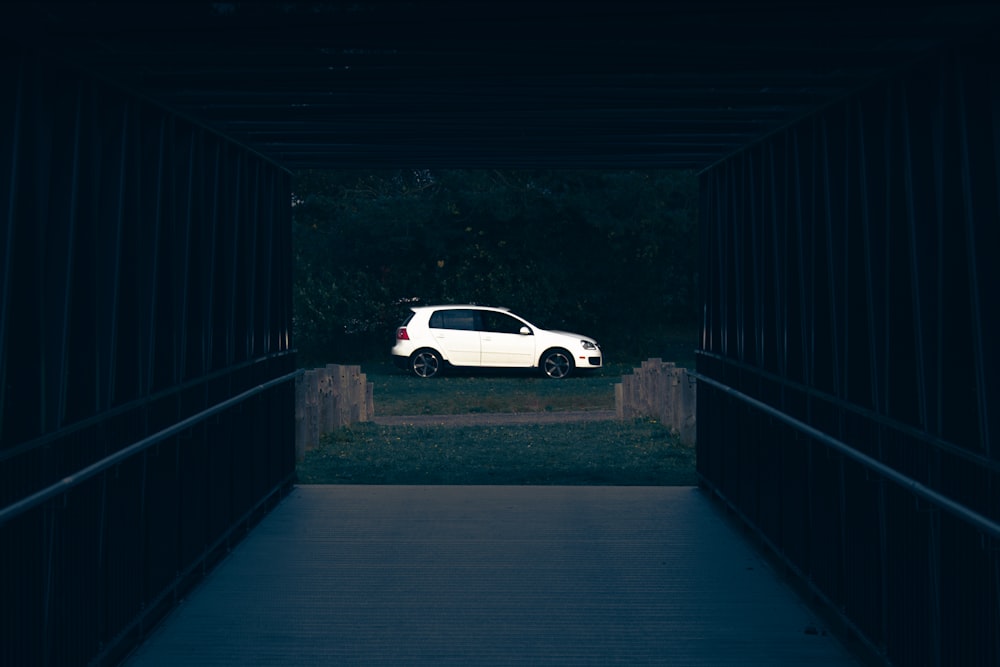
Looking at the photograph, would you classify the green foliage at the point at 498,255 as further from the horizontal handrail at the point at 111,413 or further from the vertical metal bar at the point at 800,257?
the vertical metal bar at the point at 800,257

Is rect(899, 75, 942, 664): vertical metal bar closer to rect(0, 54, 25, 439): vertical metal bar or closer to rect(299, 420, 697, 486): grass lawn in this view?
rect(0, 54, 25, 439): vertical metal bar

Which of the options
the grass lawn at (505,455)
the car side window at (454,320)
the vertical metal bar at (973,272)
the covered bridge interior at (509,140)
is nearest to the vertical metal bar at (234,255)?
the covered bridge interior at (509,140)

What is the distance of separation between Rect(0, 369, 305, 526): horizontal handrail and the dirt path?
10.1m

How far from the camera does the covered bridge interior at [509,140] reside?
16.3ft

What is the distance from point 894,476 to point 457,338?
21.0 m

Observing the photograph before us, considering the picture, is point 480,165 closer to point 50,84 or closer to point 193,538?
point 193,538

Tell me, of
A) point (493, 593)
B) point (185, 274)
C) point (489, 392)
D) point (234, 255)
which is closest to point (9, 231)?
point (185, 274)

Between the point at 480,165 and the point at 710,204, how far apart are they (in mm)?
1936

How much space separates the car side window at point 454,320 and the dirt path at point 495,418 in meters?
6.34

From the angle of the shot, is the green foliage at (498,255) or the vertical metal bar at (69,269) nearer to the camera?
the vertical metal bar at (69,269)

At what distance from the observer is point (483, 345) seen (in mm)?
26125

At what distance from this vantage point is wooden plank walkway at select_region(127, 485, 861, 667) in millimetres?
6324

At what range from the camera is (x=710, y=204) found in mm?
10977

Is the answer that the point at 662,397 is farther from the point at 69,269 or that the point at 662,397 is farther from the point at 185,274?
the point at 69,269
